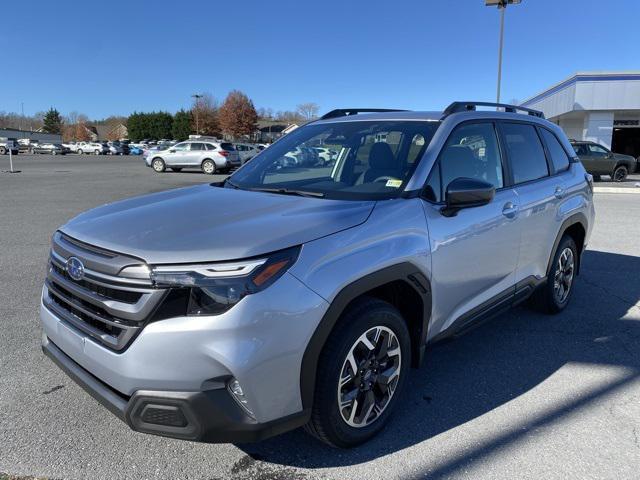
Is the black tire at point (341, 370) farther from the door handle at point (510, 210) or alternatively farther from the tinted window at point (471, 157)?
the door handle at point (510, 210)

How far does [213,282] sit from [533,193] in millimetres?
2939

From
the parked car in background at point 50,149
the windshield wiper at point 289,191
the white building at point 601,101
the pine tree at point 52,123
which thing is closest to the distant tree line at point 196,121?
the pine tree at point 52,123

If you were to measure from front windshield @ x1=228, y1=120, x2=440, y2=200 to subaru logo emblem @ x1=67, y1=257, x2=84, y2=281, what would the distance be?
4.29 feet

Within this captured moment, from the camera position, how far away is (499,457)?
270 centimetres

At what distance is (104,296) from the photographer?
7.59 ft

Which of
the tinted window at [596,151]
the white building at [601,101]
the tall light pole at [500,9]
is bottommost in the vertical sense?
the tinted window at [596,151]

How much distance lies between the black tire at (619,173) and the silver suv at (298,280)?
21.7 meters

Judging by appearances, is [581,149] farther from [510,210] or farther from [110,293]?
[110,293]

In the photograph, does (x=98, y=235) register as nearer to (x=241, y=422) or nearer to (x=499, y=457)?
(x=241, y=422)

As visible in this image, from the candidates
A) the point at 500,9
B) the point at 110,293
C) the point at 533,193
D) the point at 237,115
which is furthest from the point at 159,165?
the point at 237,115

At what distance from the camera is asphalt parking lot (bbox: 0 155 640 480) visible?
102 inches

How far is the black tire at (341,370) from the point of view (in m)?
2.42

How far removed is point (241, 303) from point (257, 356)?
9.2 inches

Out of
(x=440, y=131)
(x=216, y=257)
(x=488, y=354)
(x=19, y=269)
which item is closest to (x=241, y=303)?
(x=216, y=257)
